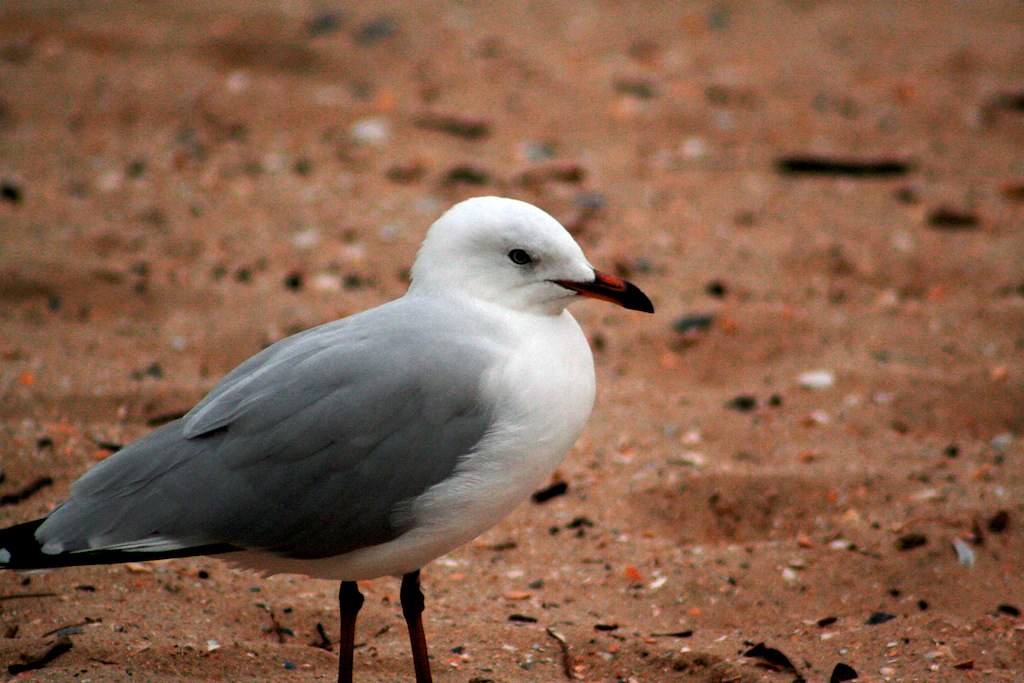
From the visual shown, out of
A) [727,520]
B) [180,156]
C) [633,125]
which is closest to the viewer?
[727,520]

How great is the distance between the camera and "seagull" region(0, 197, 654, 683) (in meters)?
2.81

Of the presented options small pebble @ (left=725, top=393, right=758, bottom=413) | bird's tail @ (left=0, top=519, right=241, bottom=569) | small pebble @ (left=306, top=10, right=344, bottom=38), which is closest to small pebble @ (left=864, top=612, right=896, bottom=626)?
small pebble @ (left=725, top=393, right=758, bottom=413)

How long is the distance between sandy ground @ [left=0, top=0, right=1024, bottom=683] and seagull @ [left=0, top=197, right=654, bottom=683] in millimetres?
498

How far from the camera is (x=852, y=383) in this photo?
467cm

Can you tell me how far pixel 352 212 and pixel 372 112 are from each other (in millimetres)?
1098

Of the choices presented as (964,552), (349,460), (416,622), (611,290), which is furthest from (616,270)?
(349,460)

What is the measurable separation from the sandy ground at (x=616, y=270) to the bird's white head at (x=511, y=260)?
3.37 ft

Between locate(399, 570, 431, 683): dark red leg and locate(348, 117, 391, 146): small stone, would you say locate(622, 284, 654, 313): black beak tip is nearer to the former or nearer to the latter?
locate(399, 570, 431, 683): dark red leg

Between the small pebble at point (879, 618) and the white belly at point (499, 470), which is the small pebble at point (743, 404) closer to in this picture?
the small pebble at point (879, 618)

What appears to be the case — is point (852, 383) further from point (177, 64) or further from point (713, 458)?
point (177, 64)

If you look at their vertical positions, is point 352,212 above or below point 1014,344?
above

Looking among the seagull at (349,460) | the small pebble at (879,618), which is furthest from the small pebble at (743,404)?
the seagull at (349,460)

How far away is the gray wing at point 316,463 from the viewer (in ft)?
9.21

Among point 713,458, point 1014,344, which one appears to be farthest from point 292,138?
point 1014,344
